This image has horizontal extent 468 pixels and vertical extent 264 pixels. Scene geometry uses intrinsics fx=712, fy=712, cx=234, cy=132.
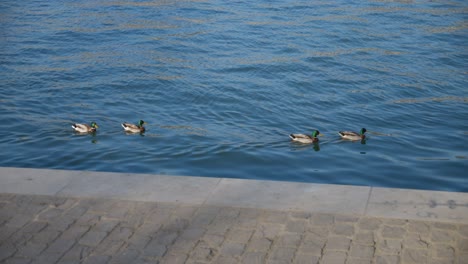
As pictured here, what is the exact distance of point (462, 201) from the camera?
896 cm

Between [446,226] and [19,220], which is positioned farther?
[19,220]

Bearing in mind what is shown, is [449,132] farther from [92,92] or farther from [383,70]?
[92,92]

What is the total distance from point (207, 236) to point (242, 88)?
12.4m

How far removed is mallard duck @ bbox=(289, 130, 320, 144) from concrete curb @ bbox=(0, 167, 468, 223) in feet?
20.7

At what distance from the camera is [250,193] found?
933 cm

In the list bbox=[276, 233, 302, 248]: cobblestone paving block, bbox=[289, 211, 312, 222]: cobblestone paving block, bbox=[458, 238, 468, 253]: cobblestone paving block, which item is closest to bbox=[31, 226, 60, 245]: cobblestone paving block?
bbox=[276, 233, 302, 248]: cobblestone paving block

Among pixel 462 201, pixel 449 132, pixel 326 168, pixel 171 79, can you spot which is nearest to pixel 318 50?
pixel 171 79

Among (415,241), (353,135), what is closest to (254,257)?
(415,241)

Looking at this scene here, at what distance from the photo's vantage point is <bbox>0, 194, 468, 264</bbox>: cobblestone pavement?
7.74 m

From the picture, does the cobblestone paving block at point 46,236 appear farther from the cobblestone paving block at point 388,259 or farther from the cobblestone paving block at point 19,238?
the cobblestone paving block at point 388,259

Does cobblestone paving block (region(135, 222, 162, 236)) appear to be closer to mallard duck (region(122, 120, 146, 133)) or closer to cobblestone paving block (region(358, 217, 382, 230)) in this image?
cobblestone paving block (region(358, 217, 382, 230))

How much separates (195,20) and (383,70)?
9.04 meters

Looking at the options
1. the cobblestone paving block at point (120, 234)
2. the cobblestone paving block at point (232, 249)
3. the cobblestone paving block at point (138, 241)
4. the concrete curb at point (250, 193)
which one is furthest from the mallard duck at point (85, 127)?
the cobblestone paving block at point (232, 249)

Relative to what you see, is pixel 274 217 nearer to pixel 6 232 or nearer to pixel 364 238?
pixel 364 238
